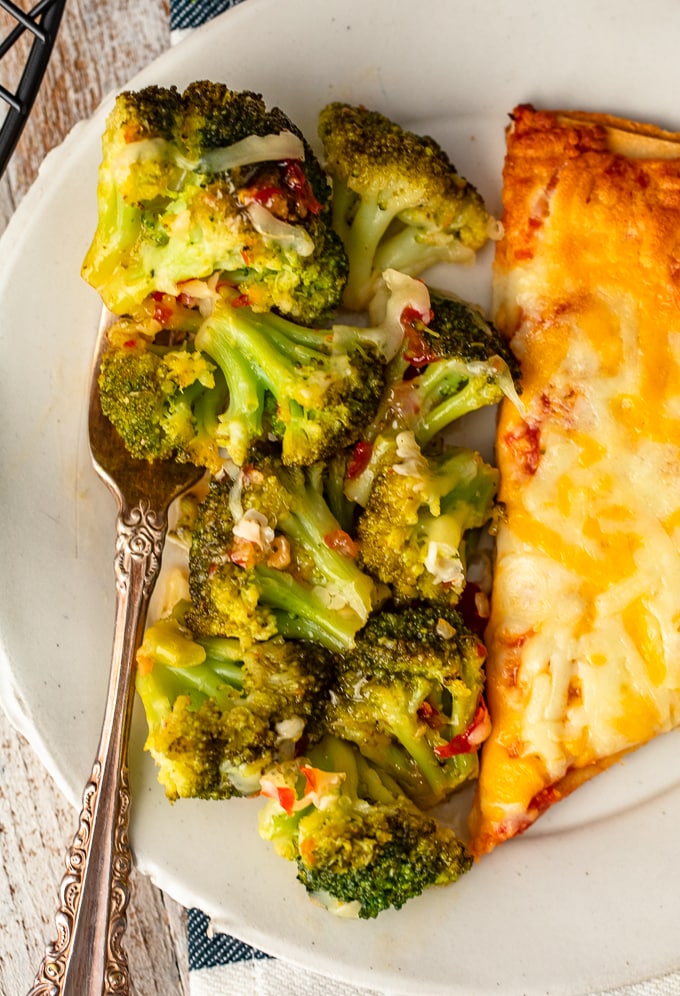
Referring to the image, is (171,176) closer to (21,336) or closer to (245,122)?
(245,122)

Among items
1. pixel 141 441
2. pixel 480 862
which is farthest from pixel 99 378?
pixel 480 862

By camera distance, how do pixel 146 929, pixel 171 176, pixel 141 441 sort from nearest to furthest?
pixel 171 176, pixel 141 441, pixel 146 929

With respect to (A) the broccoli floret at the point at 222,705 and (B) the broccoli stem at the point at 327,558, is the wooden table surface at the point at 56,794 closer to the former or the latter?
(A) the broccoli floret at the point at 222,705

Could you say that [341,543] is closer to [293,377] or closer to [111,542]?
[293,377]

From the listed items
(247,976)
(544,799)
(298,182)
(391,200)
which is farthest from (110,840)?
(391,200)

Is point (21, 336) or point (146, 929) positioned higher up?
point (21, 336)

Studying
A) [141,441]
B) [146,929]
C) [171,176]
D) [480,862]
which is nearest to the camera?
[171,176]

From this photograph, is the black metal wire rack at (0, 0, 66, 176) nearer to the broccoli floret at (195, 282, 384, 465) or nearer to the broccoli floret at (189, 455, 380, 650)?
the broccoli floret at (195, 282, 384, 465)
